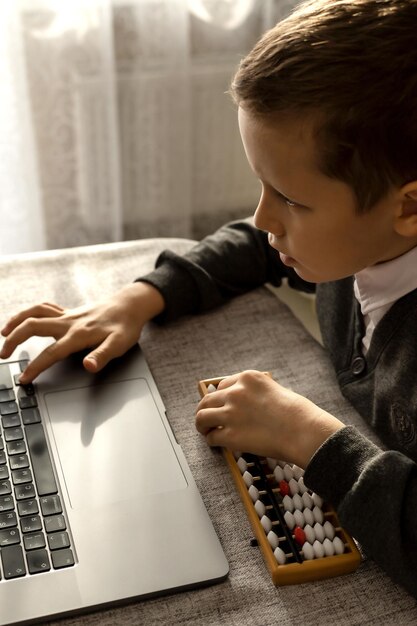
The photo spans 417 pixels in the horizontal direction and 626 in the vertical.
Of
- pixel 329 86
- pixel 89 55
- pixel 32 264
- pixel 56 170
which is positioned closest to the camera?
pixel 329 86

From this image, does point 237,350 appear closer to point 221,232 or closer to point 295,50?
point 221,232

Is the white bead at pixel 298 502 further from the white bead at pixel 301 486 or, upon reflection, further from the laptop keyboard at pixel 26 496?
the laptop keyboard at pixel 26 496

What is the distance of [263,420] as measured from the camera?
0.82 meters

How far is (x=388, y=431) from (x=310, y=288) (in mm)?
336

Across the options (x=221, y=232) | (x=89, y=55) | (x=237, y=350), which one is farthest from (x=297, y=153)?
(x=89, y=55)

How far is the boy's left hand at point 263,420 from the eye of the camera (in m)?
0.79

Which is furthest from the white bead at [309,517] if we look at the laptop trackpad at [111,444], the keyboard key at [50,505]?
the keyboard key at [50,505]

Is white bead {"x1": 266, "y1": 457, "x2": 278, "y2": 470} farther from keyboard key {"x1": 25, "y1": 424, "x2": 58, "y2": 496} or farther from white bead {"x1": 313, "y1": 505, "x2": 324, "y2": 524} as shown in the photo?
keyboard key {"x1": 25, "y1": 424, "x2": 58, "y2": 496}

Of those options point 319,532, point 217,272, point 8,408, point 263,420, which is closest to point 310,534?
point 319,532

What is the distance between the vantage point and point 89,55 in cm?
185

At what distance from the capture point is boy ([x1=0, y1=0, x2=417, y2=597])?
72 centimetres

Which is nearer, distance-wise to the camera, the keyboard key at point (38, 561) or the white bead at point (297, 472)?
the keyboard key at point (38, 561)

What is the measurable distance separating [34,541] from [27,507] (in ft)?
0.14

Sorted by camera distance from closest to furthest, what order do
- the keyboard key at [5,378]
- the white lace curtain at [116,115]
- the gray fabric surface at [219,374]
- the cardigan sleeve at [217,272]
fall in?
1. the gray fabric surface at [219,374]
2. the keyboard key at [5,378]
3. the cardigan sleeve at [217,272]
4. the white lace curtain at [116,115]
